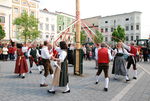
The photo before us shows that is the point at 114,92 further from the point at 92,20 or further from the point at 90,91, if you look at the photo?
the point at 92,20

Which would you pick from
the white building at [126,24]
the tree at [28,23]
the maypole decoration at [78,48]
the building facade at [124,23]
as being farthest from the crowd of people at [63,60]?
the white building at [126,24]

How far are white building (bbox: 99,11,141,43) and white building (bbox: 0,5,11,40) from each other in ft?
110

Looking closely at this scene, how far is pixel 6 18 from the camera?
4059cm

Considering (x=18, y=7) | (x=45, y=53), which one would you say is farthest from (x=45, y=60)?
(x=18, y=7)

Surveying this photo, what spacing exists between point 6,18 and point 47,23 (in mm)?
13896

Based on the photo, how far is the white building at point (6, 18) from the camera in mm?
39650

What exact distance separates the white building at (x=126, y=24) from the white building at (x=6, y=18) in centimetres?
3351

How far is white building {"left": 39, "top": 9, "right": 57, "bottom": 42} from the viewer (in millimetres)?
50312

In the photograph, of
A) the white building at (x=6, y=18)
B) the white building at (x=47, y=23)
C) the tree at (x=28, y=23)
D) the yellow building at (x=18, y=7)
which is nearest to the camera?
the tree at (x=28, y=23)

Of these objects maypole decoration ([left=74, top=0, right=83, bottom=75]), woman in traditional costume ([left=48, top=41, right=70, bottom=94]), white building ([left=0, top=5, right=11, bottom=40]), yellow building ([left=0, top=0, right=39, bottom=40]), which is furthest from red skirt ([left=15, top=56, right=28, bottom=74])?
yellow building ([left=0, top=0, right=39, bottom=40])

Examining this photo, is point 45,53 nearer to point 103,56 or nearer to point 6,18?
point 103,56

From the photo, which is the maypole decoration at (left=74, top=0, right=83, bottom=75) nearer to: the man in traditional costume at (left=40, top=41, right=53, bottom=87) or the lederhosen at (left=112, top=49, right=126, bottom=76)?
the lederhosen at (left=112, top=49, right=126, bottom=76)

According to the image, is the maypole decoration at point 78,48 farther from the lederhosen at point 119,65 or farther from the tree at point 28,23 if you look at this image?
the tree at point 28,23

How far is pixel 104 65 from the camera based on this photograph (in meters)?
6.93
